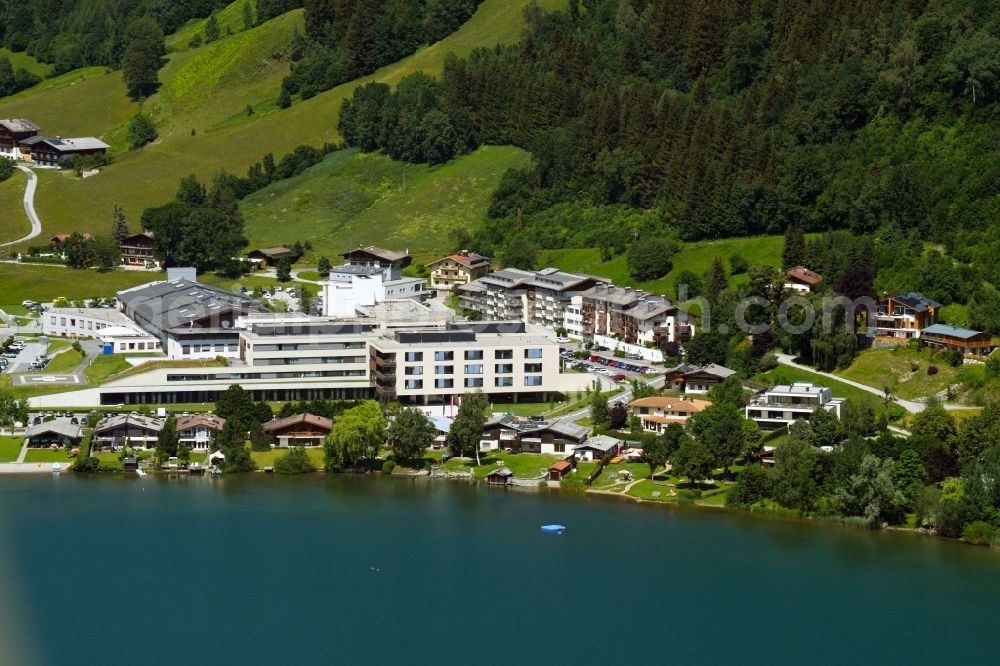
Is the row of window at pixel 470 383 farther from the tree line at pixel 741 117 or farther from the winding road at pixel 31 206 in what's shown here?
the winding road at pixel 31 206

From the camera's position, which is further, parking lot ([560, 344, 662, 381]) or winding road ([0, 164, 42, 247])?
winding road ([0, 164, 42, 247])

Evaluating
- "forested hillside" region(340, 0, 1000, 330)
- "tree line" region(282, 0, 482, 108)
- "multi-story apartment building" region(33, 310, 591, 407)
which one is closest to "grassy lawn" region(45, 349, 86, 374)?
"multi-story apartment building" region(33, 310, 591, 407)

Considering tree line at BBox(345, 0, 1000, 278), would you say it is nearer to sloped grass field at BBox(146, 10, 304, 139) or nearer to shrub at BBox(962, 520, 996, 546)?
sloped grass field at BBox(146, 10, 304, 139)

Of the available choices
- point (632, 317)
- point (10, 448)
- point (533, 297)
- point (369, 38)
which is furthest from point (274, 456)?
point (369, 38)

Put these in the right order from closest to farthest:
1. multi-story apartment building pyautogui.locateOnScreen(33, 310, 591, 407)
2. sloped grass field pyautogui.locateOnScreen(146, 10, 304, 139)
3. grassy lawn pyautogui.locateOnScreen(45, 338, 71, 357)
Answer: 1. multi-story apartment building pyautogui.locateOnScreen(33, 310, 591, 407)
2. grassy lawn pyautogui.locateOnScreen(45, 338, 71, 357)
3. sloped grass field pyautogui.locateOnScreen(146, 10, 304, 139)

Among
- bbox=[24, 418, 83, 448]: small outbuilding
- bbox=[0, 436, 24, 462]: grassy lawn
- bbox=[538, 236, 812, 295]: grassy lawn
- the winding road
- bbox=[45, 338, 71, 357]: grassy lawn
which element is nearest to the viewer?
bbox=[0, 436, 24, 462]: grassy lawn

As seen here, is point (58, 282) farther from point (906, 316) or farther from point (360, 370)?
point (906, 316)

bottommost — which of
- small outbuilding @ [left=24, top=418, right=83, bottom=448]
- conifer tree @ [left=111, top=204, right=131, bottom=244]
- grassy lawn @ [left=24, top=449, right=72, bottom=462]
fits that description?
grassy lawn @ [left=24, top=449, right=72, bottom=462]

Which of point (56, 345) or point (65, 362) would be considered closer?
point (65, 362)
